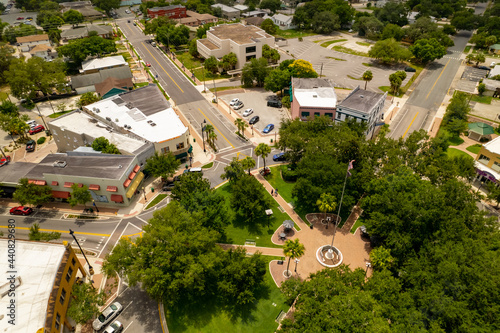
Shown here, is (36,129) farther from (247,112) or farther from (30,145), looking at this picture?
(247,112)

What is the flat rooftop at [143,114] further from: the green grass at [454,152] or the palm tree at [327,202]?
the green grass at [454,152]

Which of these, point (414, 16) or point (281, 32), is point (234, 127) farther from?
point (414, 16)

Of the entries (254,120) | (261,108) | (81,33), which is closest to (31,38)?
(81,33)

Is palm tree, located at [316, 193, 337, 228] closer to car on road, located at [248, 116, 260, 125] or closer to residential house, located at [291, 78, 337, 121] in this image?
residential house, located at [291, 78, 337, 121]

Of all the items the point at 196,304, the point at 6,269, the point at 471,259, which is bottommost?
the point at 196,304

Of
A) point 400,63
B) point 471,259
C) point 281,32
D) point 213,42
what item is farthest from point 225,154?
point 281,32

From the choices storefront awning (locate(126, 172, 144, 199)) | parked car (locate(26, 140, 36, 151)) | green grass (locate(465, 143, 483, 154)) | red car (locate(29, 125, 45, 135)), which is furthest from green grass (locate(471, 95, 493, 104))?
red car (locate(29, 125, 45, 135))
